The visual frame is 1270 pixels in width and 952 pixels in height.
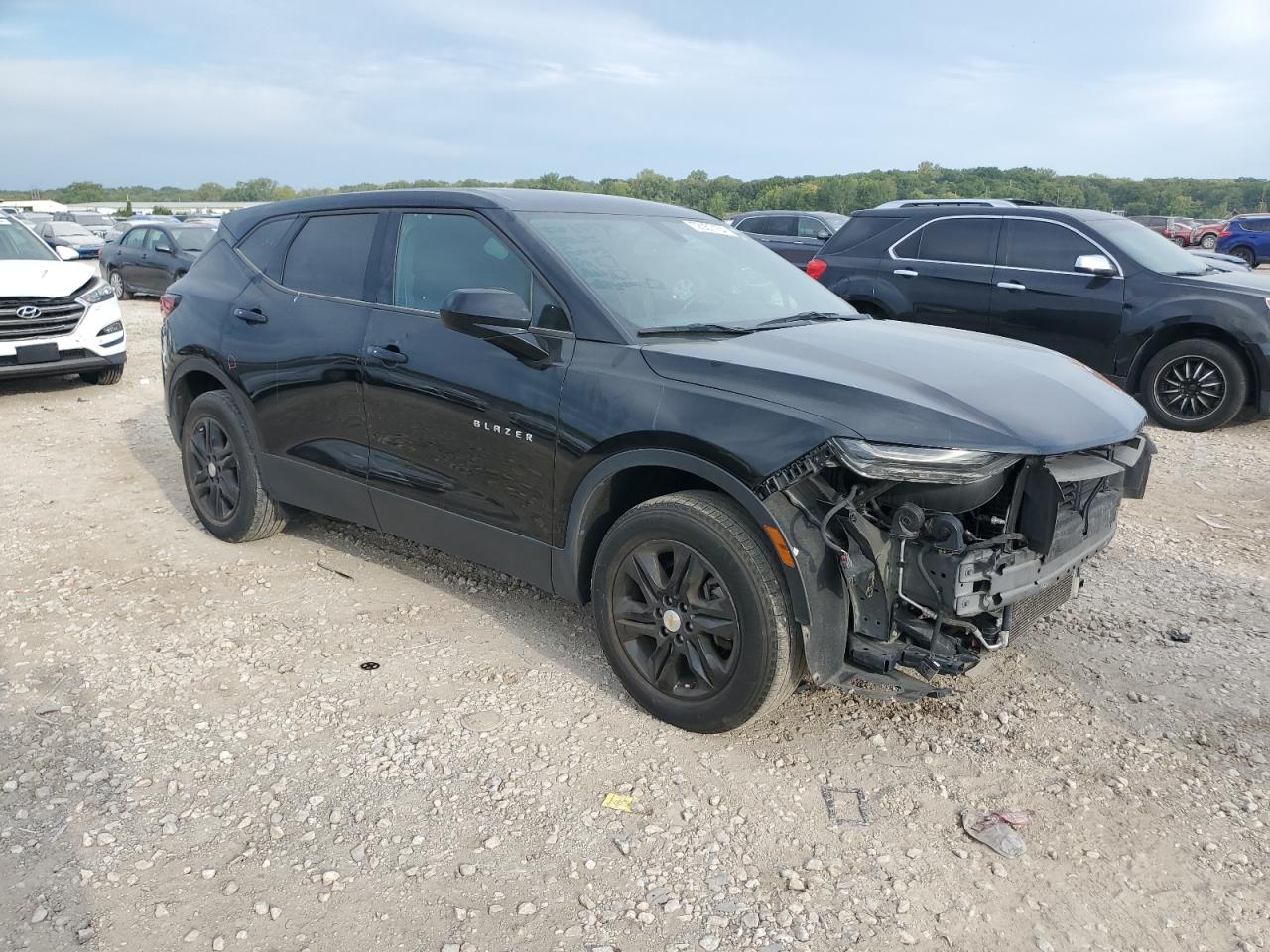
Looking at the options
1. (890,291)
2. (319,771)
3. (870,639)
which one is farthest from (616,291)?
(890,291)

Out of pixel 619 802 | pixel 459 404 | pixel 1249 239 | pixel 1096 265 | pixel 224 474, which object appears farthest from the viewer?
pixel 1249 239

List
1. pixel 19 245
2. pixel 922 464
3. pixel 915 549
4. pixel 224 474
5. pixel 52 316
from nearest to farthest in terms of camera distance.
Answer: pixel 922 464
pixel 915 549
pixel 224 474
pixel 52 316
pixel 19 245

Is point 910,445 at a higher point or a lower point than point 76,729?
higher

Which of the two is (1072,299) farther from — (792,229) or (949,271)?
(792,229)

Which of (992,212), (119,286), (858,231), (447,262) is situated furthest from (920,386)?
(119,286)

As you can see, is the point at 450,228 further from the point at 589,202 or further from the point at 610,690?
the point at 610,690

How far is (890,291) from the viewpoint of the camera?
922 centimetres

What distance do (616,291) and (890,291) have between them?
6.22m

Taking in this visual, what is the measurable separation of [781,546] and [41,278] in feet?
29.4

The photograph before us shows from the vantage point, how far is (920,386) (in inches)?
119

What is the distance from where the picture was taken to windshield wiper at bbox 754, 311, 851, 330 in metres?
3.84

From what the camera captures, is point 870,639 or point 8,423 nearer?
point 870,639

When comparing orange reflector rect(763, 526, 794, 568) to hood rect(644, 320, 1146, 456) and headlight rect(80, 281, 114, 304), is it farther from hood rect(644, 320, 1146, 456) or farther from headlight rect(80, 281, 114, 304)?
headlight rect(80, 281, 114, 304)

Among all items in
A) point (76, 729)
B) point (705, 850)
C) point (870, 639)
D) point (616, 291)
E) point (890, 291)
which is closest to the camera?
point (705, 850)
